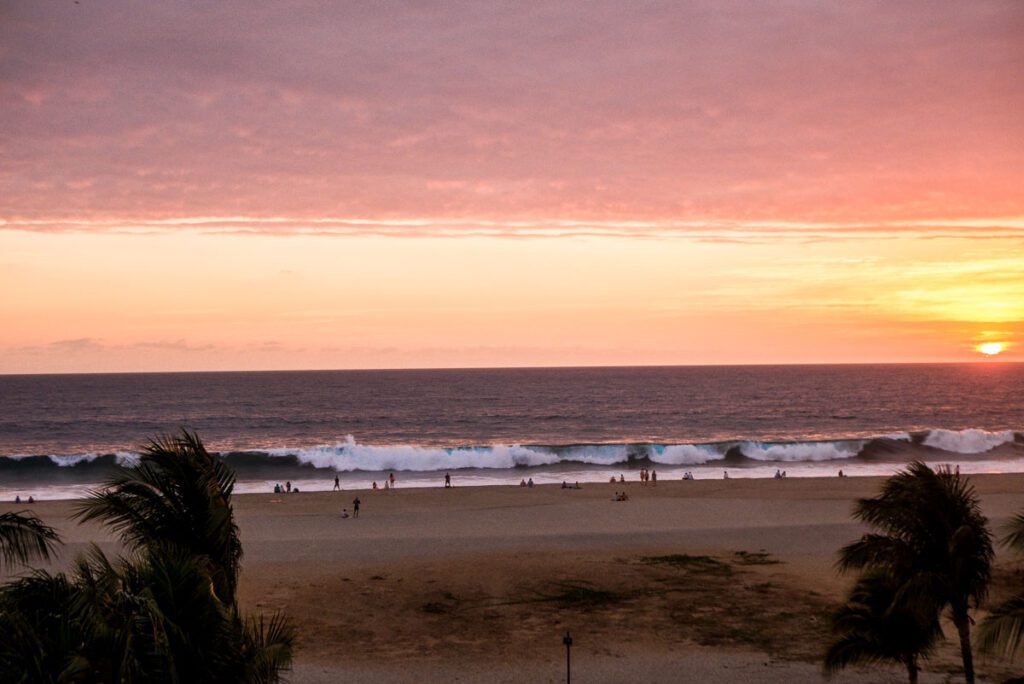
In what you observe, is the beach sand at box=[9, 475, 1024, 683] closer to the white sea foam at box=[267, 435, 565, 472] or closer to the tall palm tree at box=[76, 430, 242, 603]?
the tall palm tree at box=[76, 430, 242, 603]

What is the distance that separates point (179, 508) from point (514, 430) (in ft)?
285

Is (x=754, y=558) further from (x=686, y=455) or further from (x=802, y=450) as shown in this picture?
(x=802, y=450)

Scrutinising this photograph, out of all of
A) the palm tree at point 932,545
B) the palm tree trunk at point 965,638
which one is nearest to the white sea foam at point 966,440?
the palm tree trunk at point 965,638

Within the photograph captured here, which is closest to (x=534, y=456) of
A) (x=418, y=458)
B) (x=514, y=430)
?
(x=418, y=458)

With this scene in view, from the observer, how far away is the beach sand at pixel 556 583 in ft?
64.4

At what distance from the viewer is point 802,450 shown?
70.0m

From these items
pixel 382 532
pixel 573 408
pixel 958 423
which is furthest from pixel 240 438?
pixel 958 423

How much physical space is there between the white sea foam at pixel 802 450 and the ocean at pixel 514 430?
0.54 feet

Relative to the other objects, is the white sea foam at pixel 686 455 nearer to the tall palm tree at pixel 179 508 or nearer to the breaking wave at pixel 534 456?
the breaking wave at pixel 534 456

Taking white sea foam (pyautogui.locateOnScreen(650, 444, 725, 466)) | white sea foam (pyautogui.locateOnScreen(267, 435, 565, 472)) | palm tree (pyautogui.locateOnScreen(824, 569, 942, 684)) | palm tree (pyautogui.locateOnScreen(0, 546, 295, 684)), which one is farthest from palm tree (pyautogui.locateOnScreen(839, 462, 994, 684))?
white sea foam (pyautogui.locateOnScreen(650, 444, 725, 466))

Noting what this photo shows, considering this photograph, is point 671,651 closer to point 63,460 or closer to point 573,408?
point 63,460

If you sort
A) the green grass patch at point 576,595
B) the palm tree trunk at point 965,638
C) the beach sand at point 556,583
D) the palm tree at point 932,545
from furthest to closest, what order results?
1. the green grass patch at point 576,595
2. the beach sand at point 556,583
3. the palm tree trunk at point 965,638
4. the palm tree at point 932,545

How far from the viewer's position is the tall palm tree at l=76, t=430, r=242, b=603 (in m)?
8.32

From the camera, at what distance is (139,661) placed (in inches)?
237
